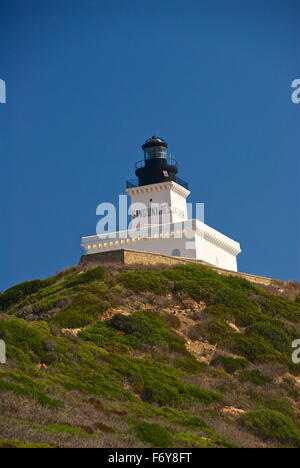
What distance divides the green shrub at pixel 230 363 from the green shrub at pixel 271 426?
19.0 ft

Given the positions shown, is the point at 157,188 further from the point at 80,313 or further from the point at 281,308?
the point at 80,313

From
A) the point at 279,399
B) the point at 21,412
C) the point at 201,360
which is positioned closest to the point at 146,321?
the point at 201,360

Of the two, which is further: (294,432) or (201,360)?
(201,360)

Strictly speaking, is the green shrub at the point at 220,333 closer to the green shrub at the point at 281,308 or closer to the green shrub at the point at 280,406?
the green shrub at the point at 281,308

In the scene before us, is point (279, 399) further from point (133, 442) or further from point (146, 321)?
point (133, 442)

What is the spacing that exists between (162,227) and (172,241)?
1376 mm

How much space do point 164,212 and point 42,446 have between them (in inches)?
1545

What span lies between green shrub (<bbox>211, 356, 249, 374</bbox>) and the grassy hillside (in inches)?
1.7

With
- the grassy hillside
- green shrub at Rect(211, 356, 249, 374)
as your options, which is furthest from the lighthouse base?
green shrub at Rect(211, 356, 249, 374)

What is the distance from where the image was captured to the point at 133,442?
18312 mm

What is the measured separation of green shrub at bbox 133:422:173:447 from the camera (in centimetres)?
1867

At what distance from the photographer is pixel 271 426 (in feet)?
78.1
